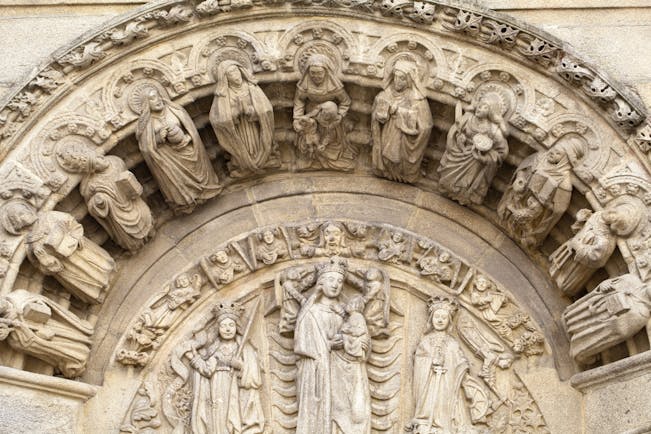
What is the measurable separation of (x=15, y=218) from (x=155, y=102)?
3.61 feet

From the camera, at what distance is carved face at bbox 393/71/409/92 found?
8.16 m

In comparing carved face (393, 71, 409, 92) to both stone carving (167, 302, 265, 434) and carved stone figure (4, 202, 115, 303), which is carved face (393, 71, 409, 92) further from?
carved stone figure (4, 202, 115, 303)

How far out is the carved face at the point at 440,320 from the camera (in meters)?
8.35

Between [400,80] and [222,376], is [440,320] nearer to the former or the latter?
[222,376]

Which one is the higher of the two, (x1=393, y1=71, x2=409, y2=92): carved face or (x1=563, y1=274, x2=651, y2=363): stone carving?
(x1=393, y1=71, x2=409, y2=92): carved face

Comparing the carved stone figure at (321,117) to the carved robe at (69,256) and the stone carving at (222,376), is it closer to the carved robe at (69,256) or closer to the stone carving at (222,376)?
the stone carving at (222,376)

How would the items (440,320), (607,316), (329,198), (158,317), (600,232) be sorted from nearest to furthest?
1. (607,316)
2. (600,232)
3. (440,320)
4. (158,317)
5. (329,198)

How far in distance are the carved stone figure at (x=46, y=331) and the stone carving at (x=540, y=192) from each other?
273 cm

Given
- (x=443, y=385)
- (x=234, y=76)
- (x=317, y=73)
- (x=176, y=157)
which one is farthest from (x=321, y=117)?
(x=443, y=385)

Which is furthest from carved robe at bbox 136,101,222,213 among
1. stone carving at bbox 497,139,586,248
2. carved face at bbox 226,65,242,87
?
stone carving at bbox 497,139,586,248

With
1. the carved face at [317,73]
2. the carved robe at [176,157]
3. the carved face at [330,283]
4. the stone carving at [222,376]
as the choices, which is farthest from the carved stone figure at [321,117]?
the stone carving at [222,376]

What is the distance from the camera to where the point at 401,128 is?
824 cm

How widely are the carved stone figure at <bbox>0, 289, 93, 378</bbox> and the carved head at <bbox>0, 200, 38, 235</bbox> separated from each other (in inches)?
14.6

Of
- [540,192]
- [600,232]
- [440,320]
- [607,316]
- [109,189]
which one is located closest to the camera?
[607,316]
